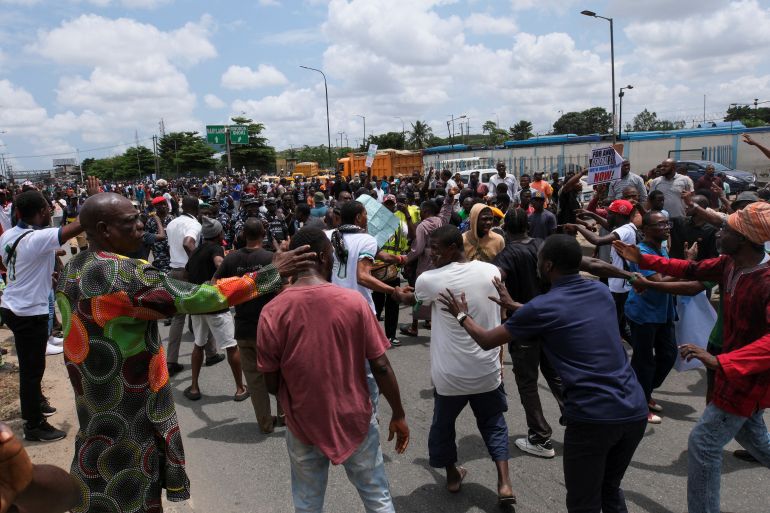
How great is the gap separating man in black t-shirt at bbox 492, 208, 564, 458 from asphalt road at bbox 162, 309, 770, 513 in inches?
5.7

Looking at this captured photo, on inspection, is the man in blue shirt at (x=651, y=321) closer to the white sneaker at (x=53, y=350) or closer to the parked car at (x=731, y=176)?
the white sneaker at (x=53, y=350)

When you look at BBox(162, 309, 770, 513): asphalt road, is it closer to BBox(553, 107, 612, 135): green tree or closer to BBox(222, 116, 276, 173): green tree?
BBox(222, 116, 276, 173): green tree

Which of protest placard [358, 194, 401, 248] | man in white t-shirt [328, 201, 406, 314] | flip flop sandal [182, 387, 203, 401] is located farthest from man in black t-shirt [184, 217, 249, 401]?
protest placard [358, 194, 401, 248]

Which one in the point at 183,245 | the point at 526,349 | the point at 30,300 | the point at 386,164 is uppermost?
the point at 386,164

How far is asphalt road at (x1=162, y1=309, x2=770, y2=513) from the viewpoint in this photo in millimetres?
3559

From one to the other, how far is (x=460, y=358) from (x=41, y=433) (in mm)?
3747

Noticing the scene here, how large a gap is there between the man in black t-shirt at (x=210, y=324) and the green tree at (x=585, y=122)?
289 ft

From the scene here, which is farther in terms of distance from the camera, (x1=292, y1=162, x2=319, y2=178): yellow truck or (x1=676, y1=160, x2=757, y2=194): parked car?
(x1=292, y1=162, x2=319, y2=178): yellow truck

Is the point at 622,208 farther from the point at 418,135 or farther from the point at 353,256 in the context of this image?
the point at 418,135

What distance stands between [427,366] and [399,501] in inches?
105

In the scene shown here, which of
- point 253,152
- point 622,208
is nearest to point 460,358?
point 622,208

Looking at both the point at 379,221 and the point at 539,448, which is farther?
the point at 379,221

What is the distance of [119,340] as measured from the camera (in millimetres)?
2412

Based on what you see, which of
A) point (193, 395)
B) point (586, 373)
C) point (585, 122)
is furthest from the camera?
point (585, 122)
